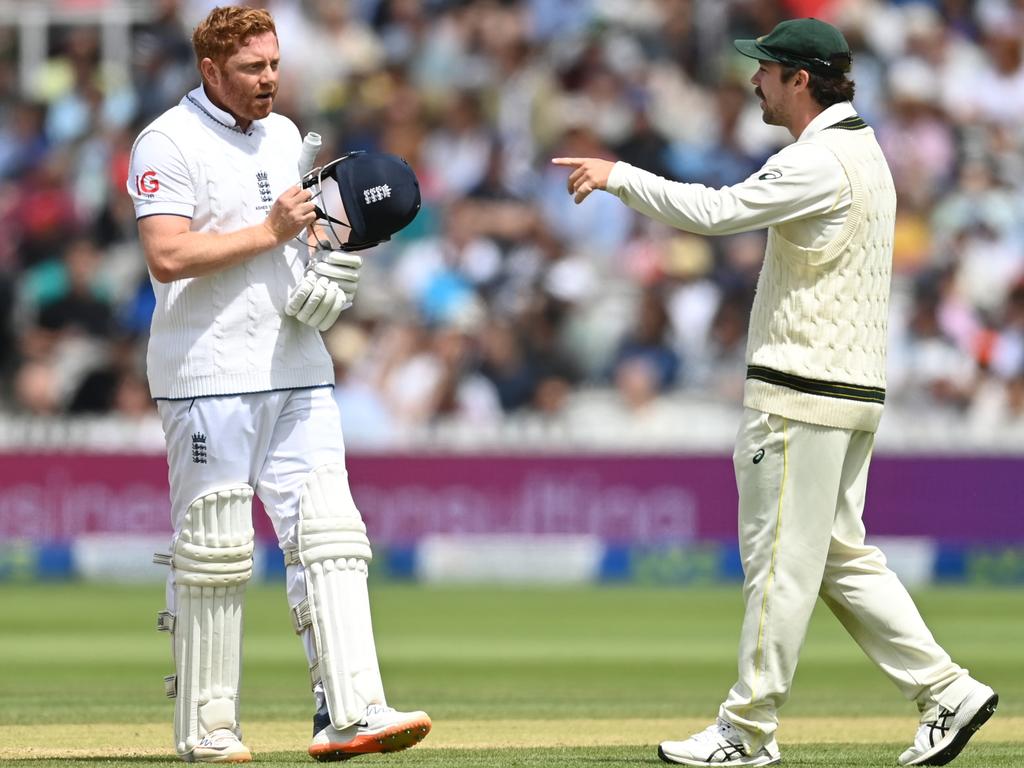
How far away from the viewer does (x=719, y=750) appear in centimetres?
Answer: 471

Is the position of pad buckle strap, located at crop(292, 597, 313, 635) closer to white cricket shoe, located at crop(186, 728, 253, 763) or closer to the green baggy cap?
white cricket shoe, located at crop(186, 728, 253, 763)

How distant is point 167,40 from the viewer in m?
14.7

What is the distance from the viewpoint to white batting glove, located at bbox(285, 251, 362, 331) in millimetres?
4762

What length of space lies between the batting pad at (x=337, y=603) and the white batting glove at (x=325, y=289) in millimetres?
394

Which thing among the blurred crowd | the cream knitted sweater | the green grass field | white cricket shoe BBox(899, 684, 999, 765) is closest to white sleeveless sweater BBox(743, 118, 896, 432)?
the cream knitted sweater

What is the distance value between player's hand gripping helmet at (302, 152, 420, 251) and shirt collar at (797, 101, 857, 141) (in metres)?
0.95

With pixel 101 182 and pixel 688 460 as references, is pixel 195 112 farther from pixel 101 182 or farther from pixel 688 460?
pixel 101 182

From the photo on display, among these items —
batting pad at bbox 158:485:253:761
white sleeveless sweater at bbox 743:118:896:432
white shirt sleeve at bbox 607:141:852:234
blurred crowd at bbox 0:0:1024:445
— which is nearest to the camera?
white shirt sleeve at bbox 607:141:852:234

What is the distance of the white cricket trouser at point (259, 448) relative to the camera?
15.8 ft

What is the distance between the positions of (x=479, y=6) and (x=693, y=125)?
1.91 meters

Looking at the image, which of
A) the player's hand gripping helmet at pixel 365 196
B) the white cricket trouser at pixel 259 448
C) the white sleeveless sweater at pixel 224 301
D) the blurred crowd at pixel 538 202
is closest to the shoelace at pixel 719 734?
the white cricket trouser at pixel 259 448

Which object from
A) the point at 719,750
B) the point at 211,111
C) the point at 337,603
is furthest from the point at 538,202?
the point at 719,750

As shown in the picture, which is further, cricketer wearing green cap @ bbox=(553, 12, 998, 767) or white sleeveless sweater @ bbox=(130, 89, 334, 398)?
white sleeveless sweater @ bbox=(130, 89, 334, 398)

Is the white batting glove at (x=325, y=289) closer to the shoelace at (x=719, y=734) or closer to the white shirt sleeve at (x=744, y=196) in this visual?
the white shirt sleeve at (x=744, y=196)
